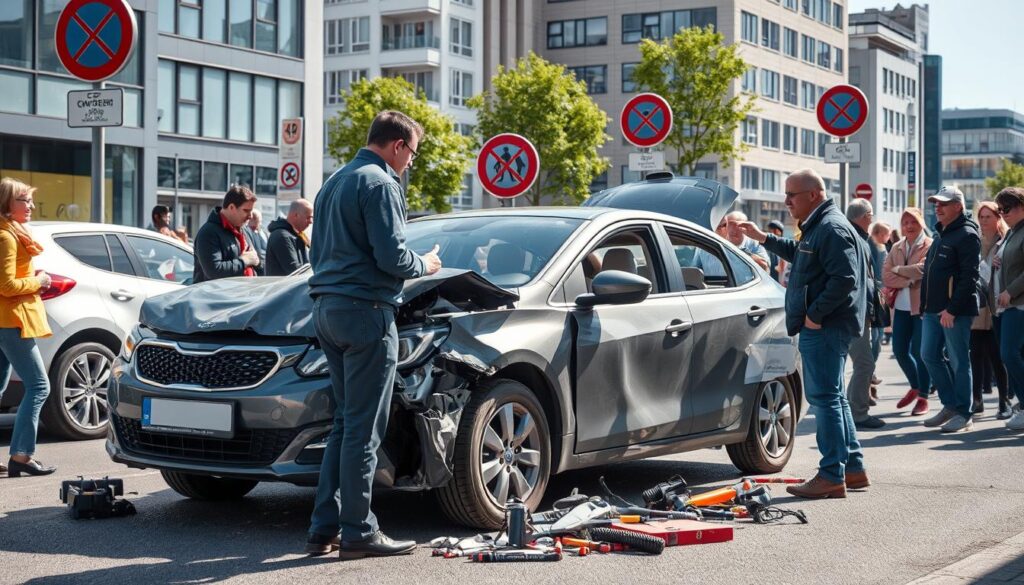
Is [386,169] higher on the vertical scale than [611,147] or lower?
lower

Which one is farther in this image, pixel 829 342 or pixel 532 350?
pixel 829 342

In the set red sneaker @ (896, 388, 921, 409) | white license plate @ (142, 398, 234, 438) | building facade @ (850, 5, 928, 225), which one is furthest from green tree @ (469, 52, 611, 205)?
white license plate @ (142, 398, 234, 438)

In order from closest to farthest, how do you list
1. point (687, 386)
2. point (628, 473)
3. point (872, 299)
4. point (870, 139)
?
point (687, 386), point (628, 473), point (872, 299), point (870, 139)

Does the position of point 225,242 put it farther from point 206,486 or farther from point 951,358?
point 951,358

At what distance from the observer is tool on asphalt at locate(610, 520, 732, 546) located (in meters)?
6.74

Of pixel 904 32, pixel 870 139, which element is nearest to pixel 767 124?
pixel 870 139

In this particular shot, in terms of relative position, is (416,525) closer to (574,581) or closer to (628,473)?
(574,581)

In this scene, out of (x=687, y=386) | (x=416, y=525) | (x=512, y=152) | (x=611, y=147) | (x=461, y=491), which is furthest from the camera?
(x=611, y=147)

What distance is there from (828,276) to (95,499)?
425 cm

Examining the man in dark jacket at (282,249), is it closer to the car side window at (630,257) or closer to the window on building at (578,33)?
the car side window at (630,257)

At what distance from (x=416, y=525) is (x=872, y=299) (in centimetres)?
440

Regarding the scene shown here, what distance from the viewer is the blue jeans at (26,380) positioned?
28.5ft

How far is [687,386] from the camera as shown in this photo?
8.13 meters

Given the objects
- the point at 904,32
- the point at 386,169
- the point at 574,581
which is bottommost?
the point at 574,581
